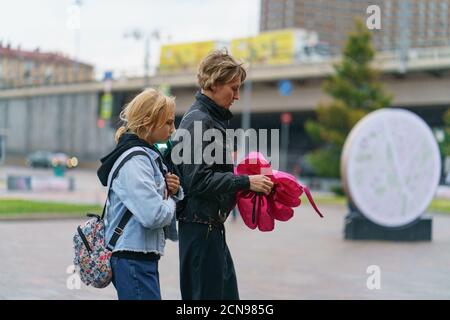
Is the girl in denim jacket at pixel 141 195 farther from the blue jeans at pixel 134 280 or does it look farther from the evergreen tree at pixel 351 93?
the evergreen tree at pixel 351 93

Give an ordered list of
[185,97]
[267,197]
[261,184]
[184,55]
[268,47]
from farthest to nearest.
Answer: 1. [185,97]
2. [184,55]
3. [268,47]
4. [267,197]
5. [261,184]

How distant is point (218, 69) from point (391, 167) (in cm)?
1150

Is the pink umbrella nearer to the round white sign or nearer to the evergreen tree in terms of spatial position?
the round white sign

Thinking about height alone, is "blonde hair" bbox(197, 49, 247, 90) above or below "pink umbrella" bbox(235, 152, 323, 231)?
above

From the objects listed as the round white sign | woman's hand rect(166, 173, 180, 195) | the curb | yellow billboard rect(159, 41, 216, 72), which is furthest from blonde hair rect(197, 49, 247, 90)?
yellow billboard rect(159, 41, 216, 72)

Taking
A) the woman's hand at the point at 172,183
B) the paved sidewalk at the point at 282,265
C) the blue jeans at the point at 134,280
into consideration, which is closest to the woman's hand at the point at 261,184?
the woman's hand at the point at 172,183

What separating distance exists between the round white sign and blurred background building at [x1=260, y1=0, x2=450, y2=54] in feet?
61.2

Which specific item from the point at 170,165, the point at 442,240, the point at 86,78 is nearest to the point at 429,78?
the point at 86,78

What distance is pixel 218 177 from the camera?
12.8 feet

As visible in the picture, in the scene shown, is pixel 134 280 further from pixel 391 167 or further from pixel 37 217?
pixel 37 217

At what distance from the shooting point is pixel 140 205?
12.0ft

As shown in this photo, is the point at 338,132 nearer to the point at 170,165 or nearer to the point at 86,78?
the point at 86,78

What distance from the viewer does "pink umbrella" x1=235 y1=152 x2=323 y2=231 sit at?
4.14m

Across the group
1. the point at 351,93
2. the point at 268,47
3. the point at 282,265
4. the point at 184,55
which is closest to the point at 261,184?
the point at 282,265
